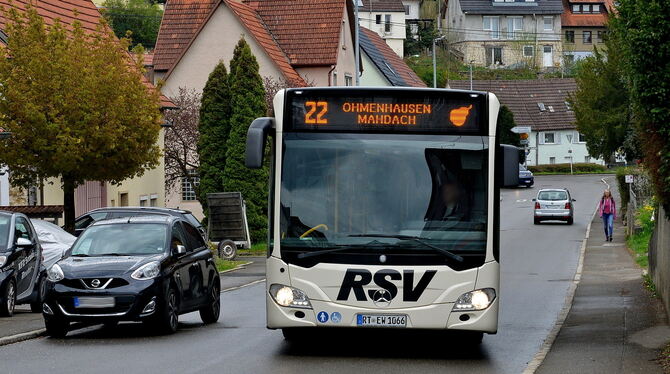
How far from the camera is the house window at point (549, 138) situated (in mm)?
103606

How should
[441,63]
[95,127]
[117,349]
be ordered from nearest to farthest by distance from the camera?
[117,349] < [95,127] < [441,63]

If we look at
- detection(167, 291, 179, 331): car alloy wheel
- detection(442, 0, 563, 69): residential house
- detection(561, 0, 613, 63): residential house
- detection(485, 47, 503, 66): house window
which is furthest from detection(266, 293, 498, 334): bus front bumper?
detection(561, 0, 613, 63): residential house

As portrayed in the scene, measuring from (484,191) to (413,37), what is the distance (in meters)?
114

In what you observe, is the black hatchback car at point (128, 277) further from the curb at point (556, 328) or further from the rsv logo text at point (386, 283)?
the curb at point (556, 328)

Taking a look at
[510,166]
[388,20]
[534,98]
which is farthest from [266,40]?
[388,20]

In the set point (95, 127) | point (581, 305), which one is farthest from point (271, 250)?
point (95, 127)

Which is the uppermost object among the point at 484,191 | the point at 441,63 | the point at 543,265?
the point at 441,63

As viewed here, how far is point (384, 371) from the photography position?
13297mm

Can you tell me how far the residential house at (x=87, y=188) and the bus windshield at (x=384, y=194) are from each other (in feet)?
70.2

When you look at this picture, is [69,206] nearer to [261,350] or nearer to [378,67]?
[261,350]

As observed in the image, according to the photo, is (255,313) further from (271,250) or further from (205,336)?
(271,250)

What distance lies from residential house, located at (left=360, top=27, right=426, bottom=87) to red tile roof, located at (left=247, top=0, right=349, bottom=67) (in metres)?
11.9

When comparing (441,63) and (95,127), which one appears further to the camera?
(441,63)

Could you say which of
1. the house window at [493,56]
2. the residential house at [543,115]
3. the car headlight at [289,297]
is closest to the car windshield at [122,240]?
the car headlight at [289,297]
